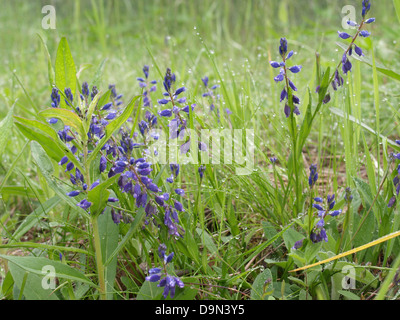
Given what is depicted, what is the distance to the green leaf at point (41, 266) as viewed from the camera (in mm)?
1122

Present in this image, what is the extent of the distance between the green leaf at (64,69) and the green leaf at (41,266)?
54 centimetres

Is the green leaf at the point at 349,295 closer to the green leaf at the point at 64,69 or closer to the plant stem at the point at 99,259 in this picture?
the plant stem at the point at 99,259

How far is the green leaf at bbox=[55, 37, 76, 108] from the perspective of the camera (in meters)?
1.42

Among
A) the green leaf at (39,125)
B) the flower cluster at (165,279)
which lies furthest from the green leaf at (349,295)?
the green leaf at (39,125)

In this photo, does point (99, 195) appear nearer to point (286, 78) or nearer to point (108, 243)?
point (108, 243)

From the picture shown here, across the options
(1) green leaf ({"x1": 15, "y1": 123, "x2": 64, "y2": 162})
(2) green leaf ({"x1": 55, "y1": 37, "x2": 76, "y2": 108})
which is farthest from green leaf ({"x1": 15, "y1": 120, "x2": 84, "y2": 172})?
(2) green leaf ({"x1": 55, "y1": 37, "x2": 76, "y2": 108})

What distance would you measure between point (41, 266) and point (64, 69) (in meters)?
0.65

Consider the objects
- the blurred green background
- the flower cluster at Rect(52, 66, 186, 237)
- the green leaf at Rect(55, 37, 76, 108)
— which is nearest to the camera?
the flower cluster at Rect(52, 66, 186, 237)

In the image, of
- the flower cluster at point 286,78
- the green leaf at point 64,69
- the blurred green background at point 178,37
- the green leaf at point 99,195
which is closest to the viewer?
the green leaf at point 99,195

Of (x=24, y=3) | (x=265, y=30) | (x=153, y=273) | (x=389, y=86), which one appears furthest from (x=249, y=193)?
(x=24, y=3)

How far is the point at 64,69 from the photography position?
144cm

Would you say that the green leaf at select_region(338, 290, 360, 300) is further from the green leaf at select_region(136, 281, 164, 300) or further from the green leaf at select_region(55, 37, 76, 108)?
the green leaf at select_region(55, 37, 76, 108)

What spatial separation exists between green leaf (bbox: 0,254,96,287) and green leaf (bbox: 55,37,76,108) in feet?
1.78
